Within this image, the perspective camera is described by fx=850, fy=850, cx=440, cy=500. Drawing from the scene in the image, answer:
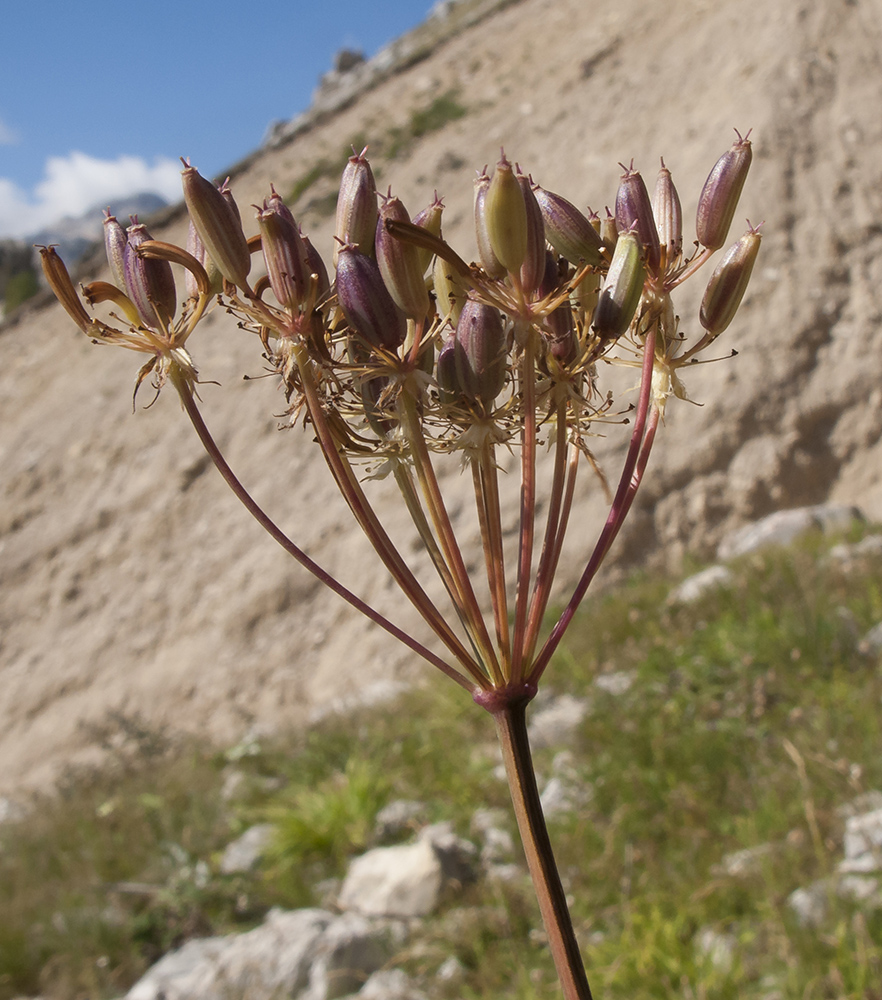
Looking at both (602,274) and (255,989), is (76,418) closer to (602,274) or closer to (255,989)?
(255,989)

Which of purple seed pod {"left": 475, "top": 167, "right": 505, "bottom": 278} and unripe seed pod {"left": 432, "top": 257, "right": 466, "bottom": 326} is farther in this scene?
unripe seed pod {"left": 432, "top": 257, "right": 466, "bottom": 326}

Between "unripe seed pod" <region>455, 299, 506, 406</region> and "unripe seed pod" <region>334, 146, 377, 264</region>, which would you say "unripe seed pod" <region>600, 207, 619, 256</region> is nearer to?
"unripe seed pod" <region>455, 299, 506, 406</region>

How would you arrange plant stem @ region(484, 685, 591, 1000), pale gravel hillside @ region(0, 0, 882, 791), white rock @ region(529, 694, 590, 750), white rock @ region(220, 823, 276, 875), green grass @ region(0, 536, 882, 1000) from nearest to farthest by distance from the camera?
plant stem @ region(484, 685, 591, 1000) → green grass @ region(0, 536, 882, 1000) → white rock @ region(220, 823, 276, 875) → white rock @ region(529, 694, 590, 750) → pale gravel hillside @ region(0, 0, 882, 791)

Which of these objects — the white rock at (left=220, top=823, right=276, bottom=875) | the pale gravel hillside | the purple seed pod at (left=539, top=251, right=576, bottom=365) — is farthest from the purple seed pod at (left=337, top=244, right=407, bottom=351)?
the pale gravel hillside

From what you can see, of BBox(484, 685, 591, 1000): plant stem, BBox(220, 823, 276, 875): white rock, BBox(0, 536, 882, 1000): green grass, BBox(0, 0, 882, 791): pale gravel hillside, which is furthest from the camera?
BBox(0, 0, 882, 791): pale gravel hillside

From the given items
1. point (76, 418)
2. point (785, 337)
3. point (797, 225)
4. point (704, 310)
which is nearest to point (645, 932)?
point (704, 310)

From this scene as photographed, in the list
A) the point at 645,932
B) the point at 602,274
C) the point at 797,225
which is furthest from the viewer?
the point at 797,225

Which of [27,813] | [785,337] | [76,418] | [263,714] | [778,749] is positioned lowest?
[778,749]

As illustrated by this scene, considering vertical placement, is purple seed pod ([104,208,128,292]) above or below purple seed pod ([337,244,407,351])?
above
